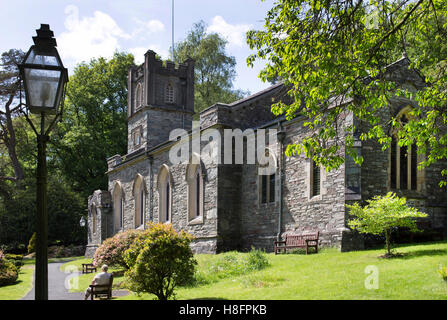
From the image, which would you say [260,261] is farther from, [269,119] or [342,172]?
[269,119]

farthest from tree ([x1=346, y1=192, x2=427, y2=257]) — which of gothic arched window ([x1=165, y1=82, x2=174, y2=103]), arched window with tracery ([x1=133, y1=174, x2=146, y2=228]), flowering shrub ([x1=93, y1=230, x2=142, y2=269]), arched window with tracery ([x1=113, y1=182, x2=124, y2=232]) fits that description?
arched window with tracery ([x1=113, y1=182, x2=124, y2=232])

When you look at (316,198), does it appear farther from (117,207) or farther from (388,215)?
(117,207)

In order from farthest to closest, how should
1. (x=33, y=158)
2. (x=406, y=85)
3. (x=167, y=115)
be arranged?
(x=33, y=158) → (x=167, y=115) → (x=406, y=85)

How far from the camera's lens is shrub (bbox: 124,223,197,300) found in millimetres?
10836

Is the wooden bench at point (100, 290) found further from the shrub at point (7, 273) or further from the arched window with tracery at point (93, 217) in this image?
the arched window with tracery at point (93, 217)

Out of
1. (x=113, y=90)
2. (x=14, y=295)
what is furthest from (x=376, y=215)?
(x=113, y=90)

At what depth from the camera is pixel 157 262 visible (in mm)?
10891

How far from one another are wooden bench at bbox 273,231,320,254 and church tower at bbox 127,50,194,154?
17.5 metres

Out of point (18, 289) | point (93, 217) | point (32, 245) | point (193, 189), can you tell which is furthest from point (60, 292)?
point (93, 217)

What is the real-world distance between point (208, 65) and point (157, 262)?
1448 inches

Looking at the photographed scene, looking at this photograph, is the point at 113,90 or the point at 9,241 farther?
the point at 113,90

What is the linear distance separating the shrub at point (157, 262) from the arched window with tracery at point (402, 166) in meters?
9.56
